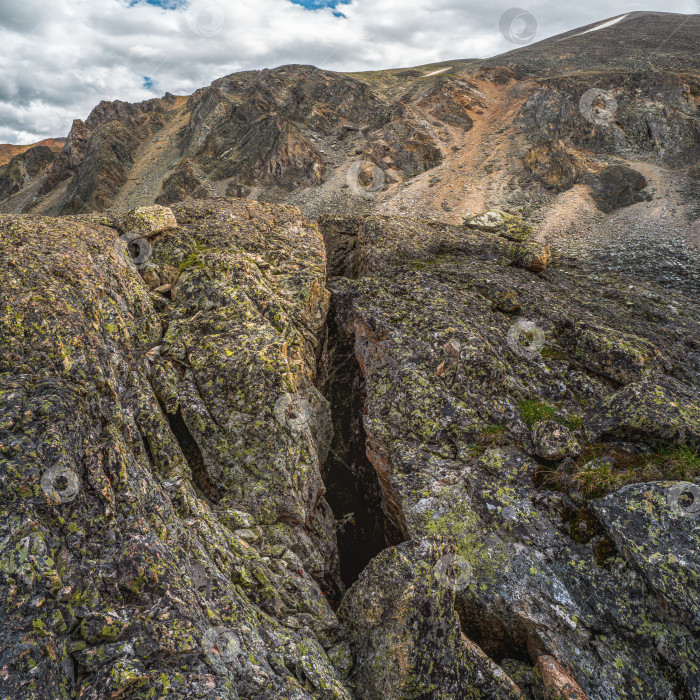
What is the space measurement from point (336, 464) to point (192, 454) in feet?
18.8

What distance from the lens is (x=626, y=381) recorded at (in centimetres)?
1414

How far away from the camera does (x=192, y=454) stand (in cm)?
1194

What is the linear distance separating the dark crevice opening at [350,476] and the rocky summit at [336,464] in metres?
0.09

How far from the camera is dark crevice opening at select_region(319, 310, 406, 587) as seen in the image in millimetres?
13836

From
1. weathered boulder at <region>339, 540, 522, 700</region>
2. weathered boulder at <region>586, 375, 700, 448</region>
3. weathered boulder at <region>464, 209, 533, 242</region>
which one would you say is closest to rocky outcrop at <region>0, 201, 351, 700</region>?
weathered boulder at <region>339, 540, 522, 700</region>

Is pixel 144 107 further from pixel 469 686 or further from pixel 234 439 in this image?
pixel 469 686

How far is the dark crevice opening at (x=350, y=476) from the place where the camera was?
13836mm

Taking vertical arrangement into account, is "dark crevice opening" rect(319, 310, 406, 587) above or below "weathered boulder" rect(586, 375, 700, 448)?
below

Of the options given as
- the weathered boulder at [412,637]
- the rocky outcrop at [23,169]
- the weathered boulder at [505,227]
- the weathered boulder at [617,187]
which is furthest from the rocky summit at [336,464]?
the rocky outcrop at [23,169]

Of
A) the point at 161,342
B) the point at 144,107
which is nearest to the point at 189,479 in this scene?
the point at 161,342

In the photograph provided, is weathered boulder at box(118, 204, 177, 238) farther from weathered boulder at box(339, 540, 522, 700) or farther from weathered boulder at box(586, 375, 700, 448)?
weathered boulder at box(586, 375, 700, 448)

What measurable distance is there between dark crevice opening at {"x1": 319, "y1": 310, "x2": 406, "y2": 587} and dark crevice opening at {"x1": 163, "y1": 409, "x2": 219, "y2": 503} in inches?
190

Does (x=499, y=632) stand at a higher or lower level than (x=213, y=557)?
lower

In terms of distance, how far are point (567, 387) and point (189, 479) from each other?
12.6m
